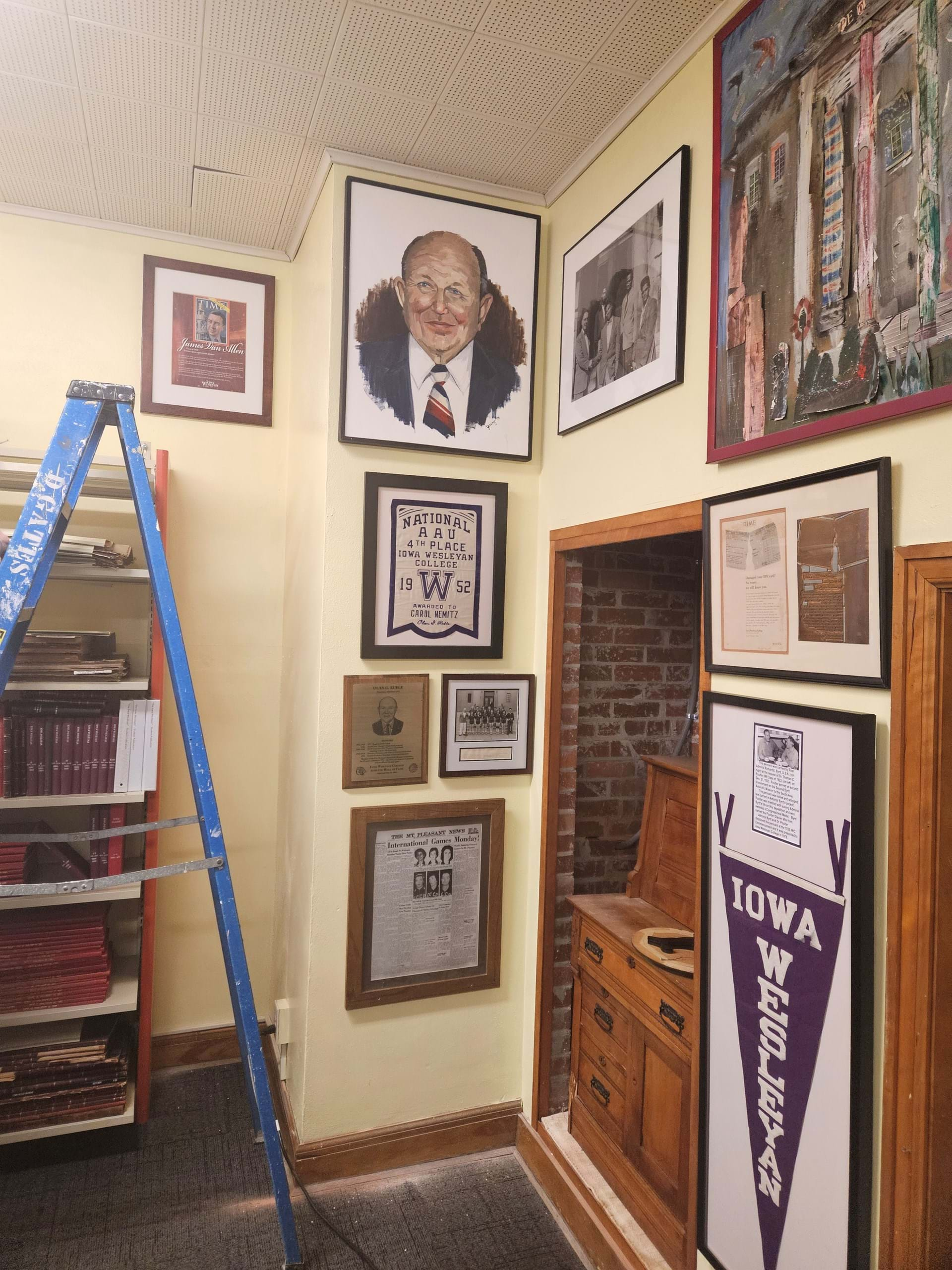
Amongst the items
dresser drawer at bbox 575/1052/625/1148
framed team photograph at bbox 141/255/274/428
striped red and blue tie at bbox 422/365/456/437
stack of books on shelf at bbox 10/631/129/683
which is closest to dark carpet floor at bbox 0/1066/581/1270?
dresser drawer at bbox 575/1052/625/1148

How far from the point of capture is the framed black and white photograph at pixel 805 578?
1.27m

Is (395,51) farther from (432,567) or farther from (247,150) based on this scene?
(432,567)

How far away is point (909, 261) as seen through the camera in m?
1.21

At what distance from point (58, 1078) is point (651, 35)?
123 inches

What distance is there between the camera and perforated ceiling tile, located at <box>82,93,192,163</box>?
207 centimetres

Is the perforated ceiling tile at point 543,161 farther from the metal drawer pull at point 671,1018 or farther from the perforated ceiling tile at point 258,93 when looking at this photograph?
the metal drawer pull at point 671,1018

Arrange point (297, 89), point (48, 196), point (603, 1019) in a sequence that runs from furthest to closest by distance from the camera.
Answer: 1. point (48, 196)
2. point (603, 1019)
3. point (297, 89)

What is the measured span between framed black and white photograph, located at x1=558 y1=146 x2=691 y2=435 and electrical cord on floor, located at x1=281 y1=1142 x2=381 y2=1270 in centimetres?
A: 213

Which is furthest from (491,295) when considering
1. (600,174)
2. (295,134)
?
(295,134)

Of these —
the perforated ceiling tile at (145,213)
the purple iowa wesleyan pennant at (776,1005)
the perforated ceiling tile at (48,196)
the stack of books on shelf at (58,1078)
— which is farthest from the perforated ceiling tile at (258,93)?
the stack of books on shelf at (58,1078)

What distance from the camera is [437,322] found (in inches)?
92.2

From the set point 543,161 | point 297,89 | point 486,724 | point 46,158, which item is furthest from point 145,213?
point 486,724

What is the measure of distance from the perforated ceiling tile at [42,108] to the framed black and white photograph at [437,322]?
732 millimetres

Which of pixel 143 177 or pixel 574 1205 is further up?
pixel 143 177
